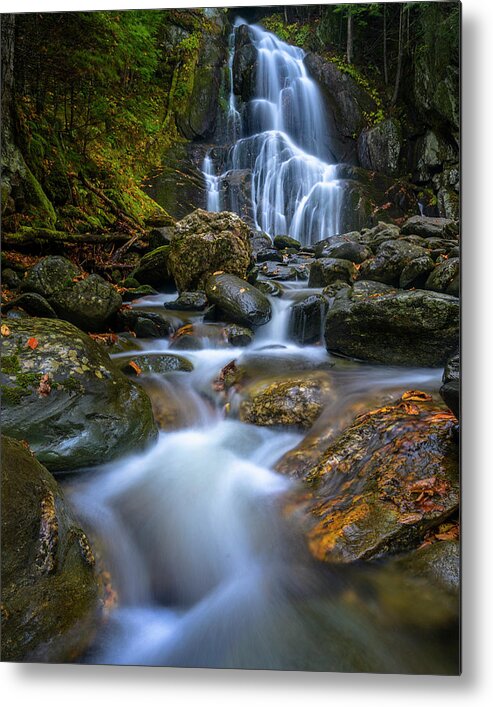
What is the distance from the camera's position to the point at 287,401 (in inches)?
91.0

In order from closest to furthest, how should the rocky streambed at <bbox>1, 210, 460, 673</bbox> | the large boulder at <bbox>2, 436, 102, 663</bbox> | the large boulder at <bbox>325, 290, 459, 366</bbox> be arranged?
the large boulder at <bbox>2, 436, 102, 663</bbox> → the rocky streambed at <bbox>1, 210, 460, 673</bbox> → the large boulder at <bbox>325, 290, 459, 366</bbox>

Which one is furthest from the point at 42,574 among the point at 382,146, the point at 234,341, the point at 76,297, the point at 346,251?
the point at 382,146

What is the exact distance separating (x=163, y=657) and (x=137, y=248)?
216cm

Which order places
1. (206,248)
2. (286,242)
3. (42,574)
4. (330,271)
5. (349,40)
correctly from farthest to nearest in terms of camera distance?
(206,248) → (286,242) → (330,271) → (349,40) → (42,574)

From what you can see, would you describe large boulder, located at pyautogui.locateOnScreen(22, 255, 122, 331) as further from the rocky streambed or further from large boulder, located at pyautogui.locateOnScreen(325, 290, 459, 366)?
large boulder, located at pyautogui.locateOnScreen(325, 290, 459, 366)

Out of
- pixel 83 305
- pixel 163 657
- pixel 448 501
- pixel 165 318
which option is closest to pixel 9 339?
pixel 83 305

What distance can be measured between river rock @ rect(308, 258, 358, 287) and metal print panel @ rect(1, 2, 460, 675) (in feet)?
0.05

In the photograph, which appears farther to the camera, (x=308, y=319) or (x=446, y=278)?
(x=308, y=319)

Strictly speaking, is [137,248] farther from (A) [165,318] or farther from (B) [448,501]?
(B) [448,501]

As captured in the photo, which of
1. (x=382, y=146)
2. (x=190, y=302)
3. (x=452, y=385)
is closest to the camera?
(x=452, y=385)

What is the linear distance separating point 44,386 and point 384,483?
1.59 metres

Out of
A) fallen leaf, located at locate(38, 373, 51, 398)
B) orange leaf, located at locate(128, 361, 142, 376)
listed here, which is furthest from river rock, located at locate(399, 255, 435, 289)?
fallen leaf, located at locate(38, 373, 51, 398)

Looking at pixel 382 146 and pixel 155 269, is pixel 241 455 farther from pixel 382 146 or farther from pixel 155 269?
pixel 382 146

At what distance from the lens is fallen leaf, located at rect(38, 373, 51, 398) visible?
1.97 m
